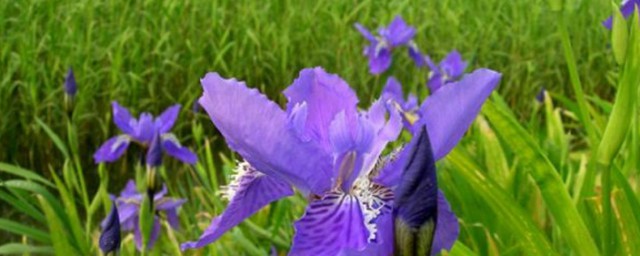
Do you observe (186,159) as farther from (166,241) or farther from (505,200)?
(505,200)

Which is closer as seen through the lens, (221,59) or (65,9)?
(221,59)

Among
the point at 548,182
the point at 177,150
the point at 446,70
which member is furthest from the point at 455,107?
the point at 446,70

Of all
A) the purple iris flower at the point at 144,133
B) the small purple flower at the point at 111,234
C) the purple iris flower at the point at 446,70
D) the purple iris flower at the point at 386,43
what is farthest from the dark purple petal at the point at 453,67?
the small purple flower at the point at 111,234

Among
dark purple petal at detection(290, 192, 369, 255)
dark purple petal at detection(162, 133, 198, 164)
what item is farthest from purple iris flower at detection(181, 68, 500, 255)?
dark purple petal at detection(162, 133, 198, 164)

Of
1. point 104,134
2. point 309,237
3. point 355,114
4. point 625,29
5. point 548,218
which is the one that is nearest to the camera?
point 309,237

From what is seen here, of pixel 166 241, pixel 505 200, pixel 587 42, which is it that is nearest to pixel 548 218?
pixel 505 200

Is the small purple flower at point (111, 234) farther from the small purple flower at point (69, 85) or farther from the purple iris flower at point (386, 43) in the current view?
the purple iris flower at point (386, 43)
